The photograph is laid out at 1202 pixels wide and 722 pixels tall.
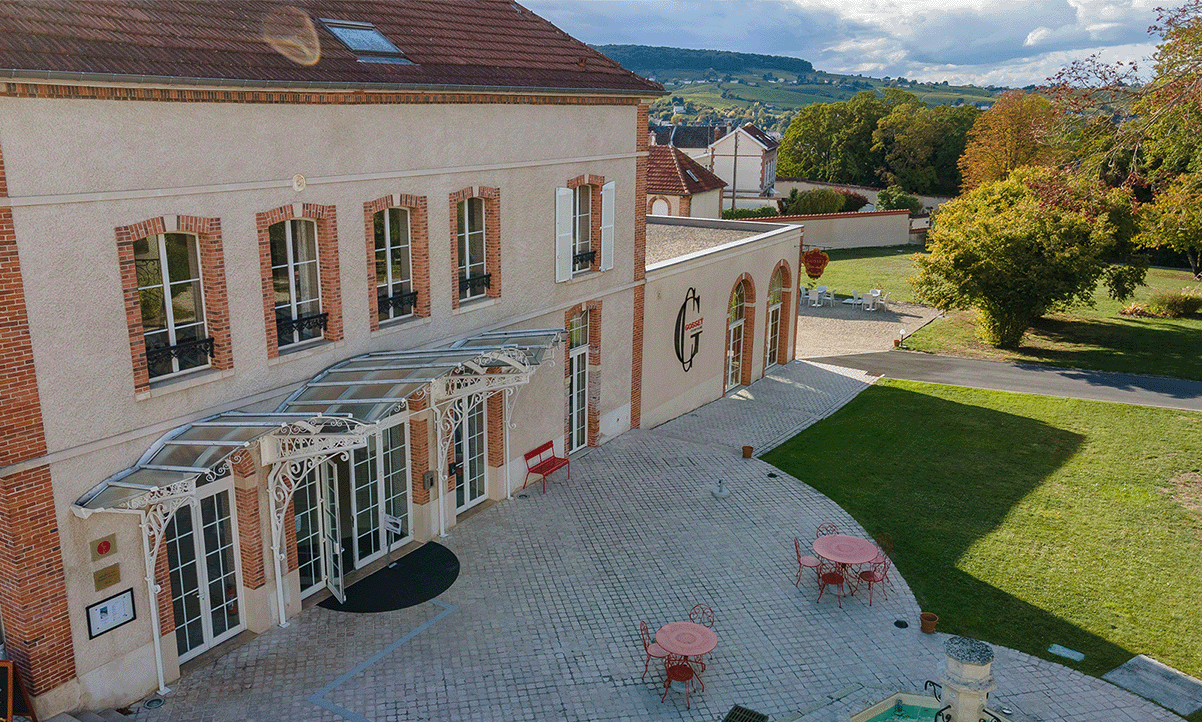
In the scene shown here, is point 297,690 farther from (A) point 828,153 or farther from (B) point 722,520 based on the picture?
(A) point 828,153

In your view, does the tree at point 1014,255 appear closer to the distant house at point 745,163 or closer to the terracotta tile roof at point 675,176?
the terracotta tile roof at point 675,176

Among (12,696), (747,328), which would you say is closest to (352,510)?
(12,696)

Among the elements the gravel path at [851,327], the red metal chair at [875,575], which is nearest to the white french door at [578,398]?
the red metal chair at [875,575]

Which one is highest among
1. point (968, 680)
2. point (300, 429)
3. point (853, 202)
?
point (853, 202)

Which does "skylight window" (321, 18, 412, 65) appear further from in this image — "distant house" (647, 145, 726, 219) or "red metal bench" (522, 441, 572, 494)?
"distant house" (647, 145, 726, 219)

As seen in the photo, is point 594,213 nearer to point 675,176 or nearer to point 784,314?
point 784,314

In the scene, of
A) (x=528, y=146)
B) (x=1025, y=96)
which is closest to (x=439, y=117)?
(x=528, y=146)
